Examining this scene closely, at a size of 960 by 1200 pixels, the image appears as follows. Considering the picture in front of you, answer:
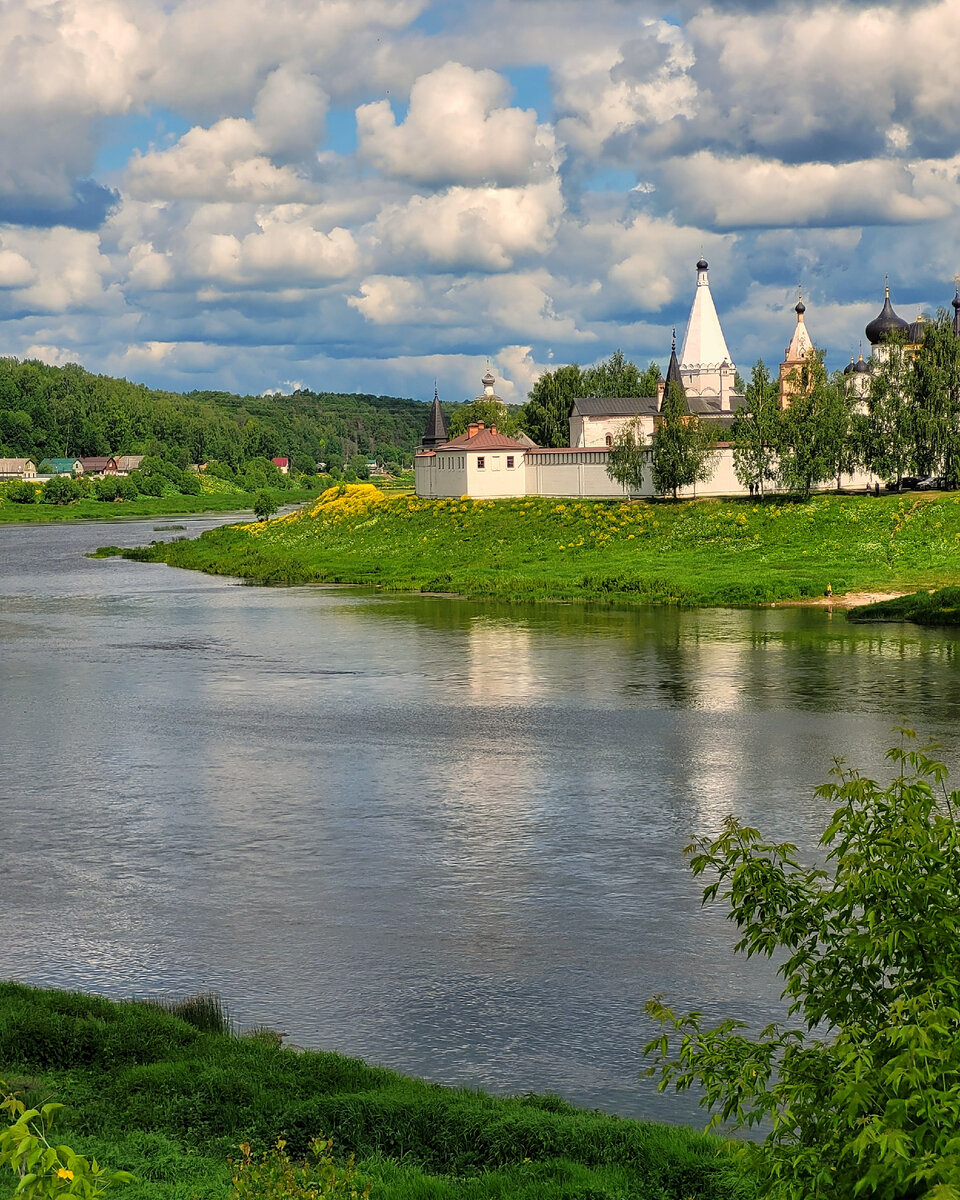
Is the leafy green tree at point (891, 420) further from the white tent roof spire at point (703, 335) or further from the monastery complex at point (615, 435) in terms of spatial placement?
the white tent roof spire at point (703, 335)

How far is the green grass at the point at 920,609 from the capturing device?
41.4m

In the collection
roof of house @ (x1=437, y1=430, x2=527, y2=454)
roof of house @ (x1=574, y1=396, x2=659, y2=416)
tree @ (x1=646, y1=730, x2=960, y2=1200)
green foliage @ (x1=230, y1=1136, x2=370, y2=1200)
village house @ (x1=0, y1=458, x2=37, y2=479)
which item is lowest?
green foliage @ (x1=230, y1=1136, x2=370, y2=1200)

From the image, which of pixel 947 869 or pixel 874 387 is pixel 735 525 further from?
pixel 947 869

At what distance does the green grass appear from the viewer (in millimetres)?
41406

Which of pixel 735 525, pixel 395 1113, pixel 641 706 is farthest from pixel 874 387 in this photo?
pixel 395 1113

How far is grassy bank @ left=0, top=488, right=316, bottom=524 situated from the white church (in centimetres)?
5849

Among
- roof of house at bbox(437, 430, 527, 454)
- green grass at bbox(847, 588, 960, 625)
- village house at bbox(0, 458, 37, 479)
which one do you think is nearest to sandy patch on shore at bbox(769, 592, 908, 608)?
green grass at bbox(847, 588, 960, 625)

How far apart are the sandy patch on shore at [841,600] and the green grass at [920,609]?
1.96 metres

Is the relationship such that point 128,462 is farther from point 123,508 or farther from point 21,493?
point 123,508

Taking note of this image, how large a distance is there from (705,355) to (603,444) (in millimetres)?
10502

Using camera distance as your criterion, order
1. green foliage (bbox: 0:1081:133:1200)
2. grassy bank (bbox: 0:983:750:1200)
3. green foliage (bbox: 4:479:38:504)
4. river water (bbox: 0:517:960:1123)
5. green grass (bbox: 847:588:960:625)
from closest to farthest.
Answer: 1. green foliage (bbox: 0:1081:133:1200)
2. grassy bank (bbox: 0:983:750:1200)
3. river water (bbox: 0:517:960:1123)
4. green grass (bbox: 847:588:960:625)
5. green foliage (bbox: 4:479:38:504)

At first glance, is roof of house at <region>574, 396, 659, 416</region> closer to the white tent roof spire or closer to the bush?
the white tent roof spire

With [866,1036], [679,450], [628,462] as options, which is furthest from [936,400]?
[866,1036]

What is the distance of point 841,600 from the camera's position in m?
46.8
